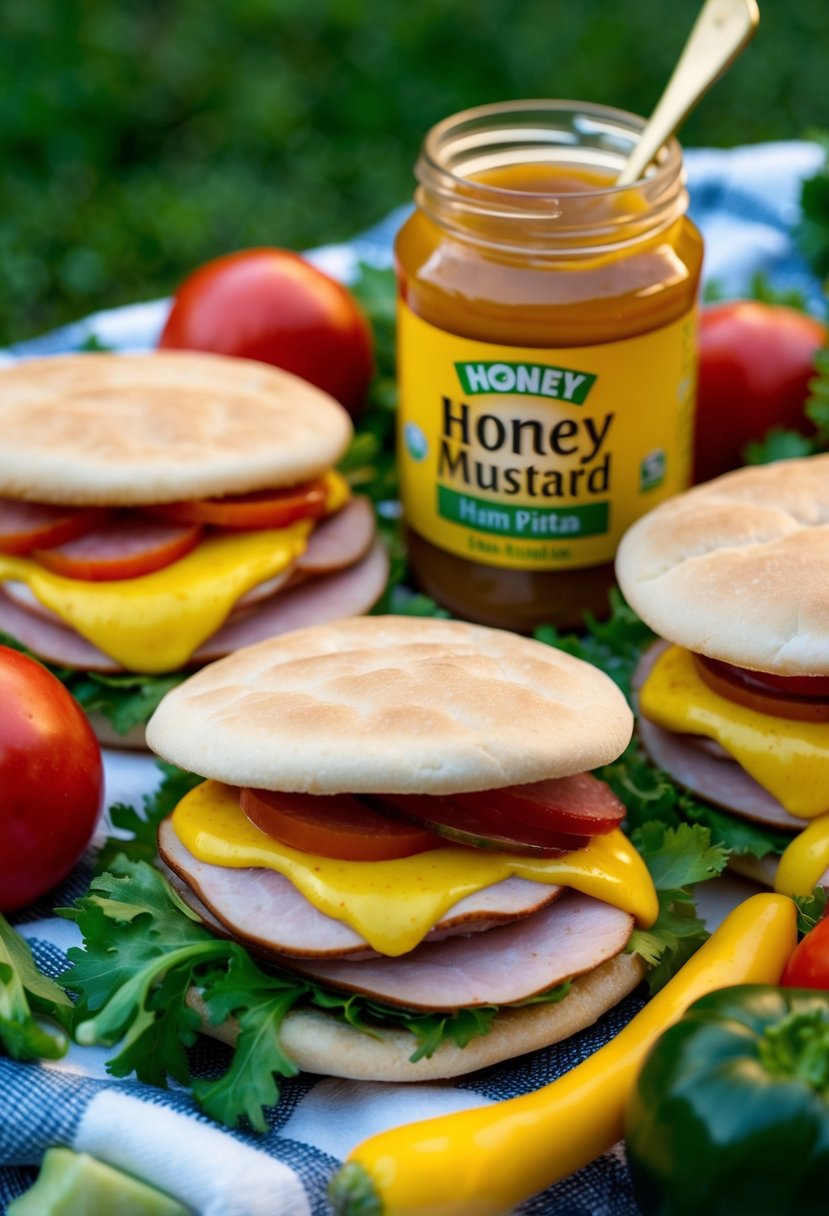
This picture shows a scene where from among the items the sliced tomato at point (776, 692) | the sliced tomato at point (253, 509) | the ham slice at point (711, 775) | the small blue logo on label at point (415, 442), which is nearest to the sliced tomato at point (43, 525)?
the sliced tomato at point (253, 509)

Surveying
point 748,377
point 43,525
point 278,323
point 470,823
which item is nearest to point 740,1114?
point 470,823

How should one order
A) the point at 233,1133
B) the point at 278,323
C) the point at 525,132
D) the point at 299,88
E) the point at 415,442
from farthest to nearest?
the point at 299,88, the point at 278,323, the point at 525,132, the point at 415,442, the point at 233,1133

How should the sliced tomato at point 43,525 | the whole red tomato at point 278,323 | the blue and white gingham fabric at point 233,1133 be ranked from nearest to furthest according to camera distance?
the blue and white gingham fabric at point 233,1133 → the sliced tomato at point 43,525 → the whole red tomato at point 278,323

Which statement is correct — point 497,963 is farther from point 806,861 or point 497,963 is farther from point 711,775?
point 711,775

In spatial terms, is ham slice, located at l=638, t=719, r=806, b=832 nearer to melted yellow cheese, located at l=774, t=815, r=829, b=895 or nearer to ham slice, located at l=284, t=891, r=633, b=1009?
melted yellow cheese, located at l=774, t=815, r=829, b=895

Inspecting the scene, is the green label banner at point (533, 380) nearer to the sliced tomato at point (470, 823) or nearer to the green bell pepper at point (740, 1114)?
the sliced tomato at point (470, 823)

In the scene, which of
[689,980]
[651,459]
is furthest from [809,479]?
[689,980]

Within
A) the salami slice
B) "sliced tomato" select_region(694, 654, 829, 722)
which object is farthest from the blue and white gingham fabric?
the salami slice
